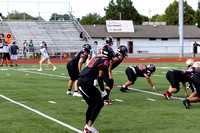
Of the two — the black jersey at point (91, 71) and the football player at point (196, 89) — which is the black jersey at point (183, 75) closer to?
the football player at point (196, 89)

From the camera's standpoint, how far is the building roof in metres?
64.1

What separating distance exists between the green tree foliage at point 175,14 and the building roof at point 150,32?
18688 millimetres

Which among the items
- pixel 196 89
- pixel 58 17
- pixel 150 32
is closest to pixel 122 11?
pixel 150 32

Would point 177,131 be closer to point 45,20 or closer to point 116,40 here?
point 45,20

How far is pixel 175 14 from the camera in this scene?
9581cm

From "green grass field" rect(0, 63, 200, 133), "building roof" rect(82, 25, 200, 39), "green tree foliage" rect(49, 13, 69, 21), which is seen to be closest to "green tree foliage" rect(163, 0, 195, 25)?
"building roof" rect(82, 25, 200, 39)

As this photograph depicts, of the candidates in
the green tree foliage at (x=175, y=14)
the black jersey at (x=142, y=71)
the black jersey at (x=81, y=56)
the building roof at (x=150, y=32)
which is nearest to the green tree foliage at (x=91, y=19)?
the green tree foliage at (x=175, y=14)

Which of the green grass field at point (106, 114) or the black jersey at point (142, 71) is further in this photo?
the black jersey at point (142, 71)

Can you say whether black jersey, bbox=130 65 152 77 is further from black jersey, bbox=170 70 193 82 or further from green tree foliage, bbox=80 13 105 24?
green tree foliage, bbox=80 13 105 24

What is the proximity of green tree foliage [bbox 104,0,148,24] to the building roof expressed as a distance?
30991 millimetres

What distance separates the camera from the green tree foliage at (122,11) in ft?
330

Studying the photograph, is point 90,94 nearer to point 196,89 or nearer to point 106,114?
point 106,114

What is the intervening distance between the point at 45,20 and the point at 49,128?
4086cm

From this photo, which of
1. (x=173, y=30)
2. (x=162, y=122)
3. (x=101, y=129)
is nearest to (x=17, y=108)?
(x=101, y=129)
